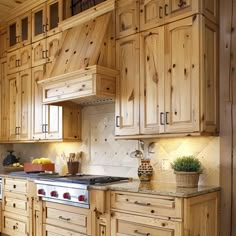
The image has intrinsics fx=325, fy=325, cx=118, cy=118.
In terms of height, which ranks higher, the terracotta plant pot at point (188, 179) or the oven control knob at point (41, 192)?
the terracotta plant pot at point (188, 179)

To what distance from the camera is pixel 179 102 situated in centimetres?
261

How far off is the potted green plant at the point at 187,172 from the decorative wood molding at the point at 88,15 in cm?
163

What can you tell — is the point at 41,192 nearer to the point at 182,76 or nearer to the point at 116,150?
the point at 116,150

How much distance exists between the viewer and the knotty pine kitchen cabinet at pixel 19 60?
4199mm

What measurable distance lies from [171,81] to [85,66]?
2.85 feet

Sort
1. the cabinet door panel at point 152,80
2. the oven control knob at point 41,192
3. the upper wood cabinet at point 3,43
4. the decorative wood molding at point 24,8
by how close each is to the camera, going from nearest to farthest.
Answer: the cabinet door panel at point 152,80 < the oven control knob at point 41,192 < the decorative wood molding at point 24,8 < the upper wood cabinet at point 3,43

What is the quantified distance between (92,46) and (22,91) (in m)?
1.55

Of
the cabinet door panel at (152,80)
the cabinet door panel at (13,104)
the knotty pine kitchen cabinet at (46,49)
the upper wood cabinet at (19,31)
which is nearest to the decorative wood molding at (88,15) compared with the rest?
the knotty pine kitchen cabinet at (46,49)

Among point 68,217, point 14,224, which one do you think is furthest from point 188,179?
point 14,224

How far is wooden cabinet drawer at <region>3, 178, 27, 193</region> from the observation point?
12.3ft

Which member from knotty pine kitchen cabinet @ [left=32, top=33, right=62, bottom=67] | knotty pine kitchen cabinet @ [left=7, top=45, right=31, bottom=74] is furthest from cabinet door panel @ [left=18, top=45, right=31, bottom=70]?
knotty pine kitchen cabinet @ [left=32, top=33, right=62, bottom=67]

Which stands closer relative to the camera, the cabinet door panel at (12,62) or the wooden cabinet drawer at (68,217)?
the wooden cabinet drawer at (68,217)

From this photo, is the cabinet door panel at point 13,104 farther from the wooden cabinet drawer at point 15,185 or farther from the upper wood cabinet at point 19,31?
the wooden cabinet drawer at point 15,185

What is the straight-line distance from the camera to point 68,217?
3.07m
